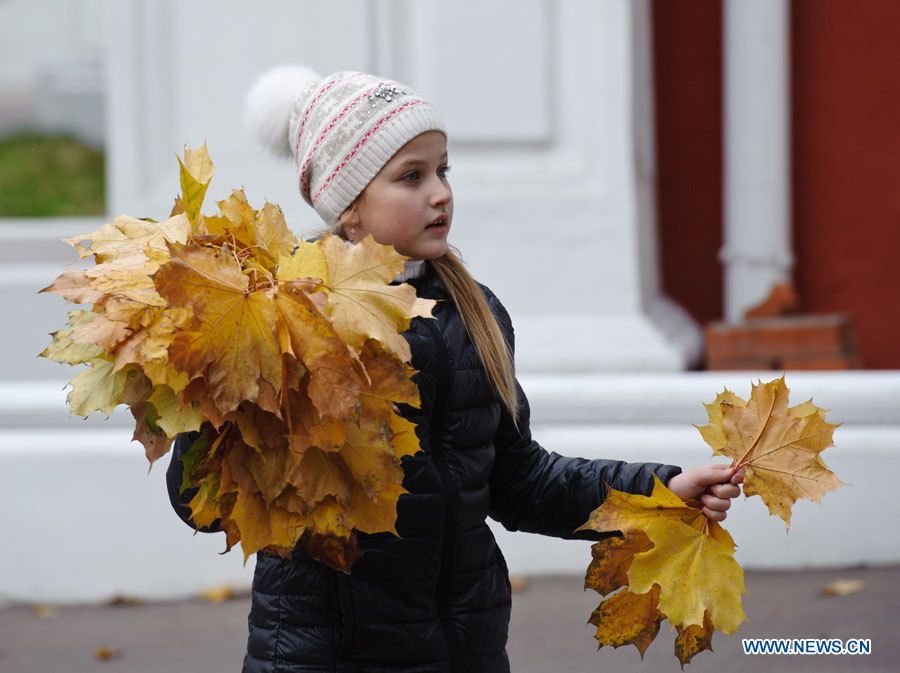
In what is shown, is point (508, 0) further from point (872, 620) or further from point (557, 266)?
point (872, 620)

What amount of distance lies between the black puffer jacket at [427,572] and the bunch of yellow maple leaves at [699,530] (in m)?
0.12

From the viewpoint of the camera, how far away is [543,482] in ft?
7.64

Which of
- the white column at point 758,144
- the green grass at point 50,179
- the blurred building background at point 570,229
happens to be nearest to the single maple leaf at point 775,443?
the blurred building background at point 570,229

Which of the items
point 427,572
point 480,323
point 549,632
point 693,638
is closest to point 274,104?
point 480,323

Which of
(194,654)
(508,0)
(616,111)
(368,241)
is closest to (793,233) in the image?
(616,111)

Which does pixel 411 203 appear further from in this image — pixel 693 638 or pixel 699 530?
pixel 693 638

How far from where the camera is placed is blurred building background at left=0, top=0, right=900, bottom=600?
14.9 feet

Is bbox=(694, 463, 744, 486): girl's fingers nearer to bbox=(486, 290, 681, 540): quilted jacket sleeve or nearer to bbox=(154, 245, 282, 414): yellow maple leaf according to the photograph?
bbox=(486, 290, 681, 540): quilted jacket sleeve

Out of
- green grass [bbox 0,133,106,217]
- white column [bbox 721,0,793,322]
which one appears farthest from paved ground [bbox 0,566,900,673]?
green grass [bbox 0,133,106,217]

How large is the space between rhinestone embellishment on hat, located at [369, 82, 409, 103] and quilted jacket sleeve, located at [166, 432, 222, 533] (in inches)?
26.8

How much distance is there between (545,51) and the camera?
479 centimetres

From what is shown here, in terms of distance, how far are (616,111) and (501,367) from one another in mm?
2774

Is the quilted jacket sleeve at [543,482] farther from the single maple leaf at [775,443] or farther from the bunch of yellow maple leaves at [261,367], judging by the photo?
the bunch of yellow maple leaves at [261,367]

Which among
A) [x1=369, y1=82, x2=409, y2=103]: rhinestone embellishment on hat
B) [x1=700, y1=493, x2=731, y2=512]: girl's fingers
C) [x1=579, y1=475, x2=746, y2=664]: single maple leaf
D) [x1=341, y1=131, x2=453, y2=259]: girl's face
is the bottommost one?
[x1=579, y1=475, x2=746, y2=664]: single maple leaf
